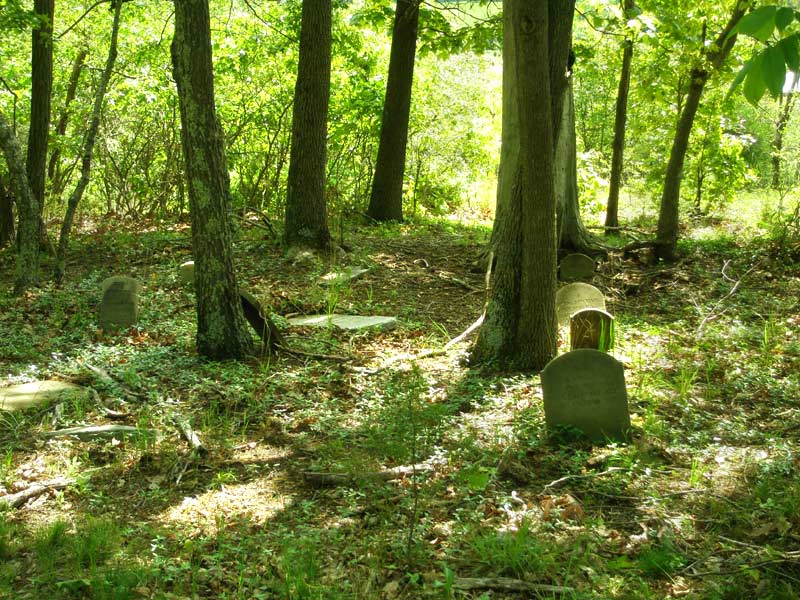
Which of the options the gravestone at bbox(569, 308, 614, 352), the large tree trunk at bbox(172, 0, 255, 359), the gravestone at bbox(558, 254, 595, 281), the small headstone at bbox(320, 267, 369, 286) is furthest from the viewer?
the gravestone at bbox(558, 254, 595, 281)

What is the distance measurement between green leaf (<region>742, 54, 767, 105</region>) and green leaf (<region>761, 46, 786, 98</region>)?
0.4 inches

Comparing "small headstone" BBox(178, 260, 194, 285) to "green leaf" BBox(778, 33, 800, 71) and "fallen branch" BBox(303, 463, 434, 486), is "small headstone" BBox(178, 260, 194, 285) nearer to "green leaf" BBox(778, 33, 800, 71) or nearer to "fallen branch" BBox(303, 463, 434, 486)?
"fallen branch" BBox(303, 463, 434, 486)

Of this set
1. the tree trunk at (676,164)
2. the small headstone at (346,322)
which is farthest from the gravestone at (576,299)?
the tree trunk at (676,164)

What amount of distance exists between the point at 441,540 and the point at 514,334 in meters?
3.30

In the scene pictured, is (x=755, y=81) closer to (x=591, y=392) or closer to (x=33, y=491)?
(x=591, y=392)

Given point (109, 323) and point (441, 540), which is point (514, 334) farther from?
point (109, 323)

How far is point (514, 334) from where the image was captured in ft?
24.3

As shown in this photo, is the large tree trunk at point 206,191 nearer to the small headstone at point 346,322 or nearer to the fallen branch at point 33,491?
the small headstone at point 346,322

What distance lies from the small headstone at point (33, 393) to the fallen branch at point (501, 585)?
4282 mm

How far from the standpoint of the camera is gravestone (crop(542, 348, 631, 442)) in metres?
5.75

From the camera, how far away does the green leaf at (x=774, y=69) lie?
7.04 ft

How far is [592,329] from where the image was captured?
7.46m

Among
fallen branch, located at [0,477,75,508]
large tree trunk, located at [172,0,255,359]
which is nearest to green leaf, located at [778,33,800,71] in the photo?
fallen branch, located at [0,477,75,508]

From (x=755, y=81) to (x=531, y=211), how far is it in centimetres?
480
